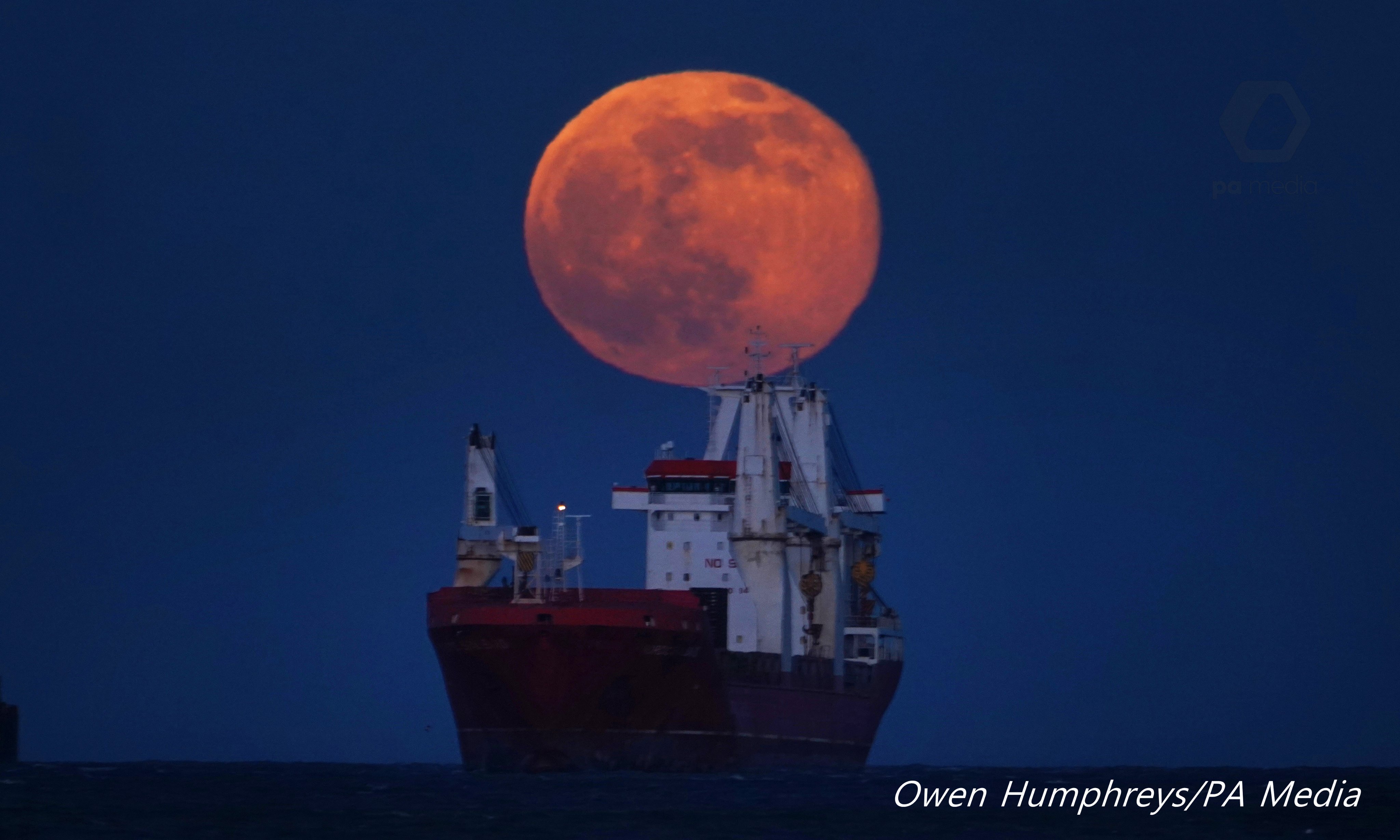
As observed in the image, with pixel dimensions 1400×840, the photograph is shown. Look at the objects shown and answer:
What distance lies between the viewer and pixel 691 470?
93750 millimetres

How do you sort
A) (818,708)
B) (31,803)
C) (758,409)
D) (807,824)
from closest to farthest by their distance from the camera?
(807,824)
(31,803)
(758,409)
(818,708)

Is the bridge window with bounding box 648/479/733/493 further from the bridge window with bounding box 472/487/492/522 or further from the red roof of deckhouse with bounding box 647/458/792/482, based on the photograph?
the bridge window with bounding box 472/487/492/522

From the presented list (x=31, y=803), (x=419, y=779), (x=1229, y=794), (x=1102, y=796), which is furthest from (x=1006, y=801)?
(x=31, y=803)

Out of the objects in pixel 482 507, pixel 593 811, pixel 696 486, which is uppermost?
pixel 696 486

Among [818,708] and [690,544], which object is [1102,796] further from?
[690,544]

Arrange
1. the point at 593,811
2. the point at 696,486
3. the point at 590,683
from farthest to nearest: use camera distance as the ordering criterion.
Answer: the point at 696,486
the point at 590,683
the point at 593,811

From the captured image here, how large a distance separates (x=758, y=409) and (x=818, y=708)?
13796 millimetres

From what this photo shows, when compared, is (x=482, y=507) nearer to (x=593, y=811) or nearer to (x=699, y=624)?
(x=699, y=624)

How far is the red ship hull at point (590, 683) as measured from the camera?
246 feet

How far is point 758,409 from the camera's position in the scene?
86312 mm

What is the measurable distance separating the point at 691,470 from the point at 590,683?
19686mm

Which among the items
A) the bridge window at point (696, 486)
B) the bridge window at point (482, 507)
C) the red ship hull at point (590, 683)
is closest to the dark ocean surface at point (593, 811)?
the red ship hull at point (590, 683)

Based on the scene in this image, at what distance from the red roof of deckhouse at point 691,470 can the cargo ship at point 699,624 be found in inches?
3.4

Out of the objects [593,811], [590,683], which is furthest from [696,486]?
[593,811]
